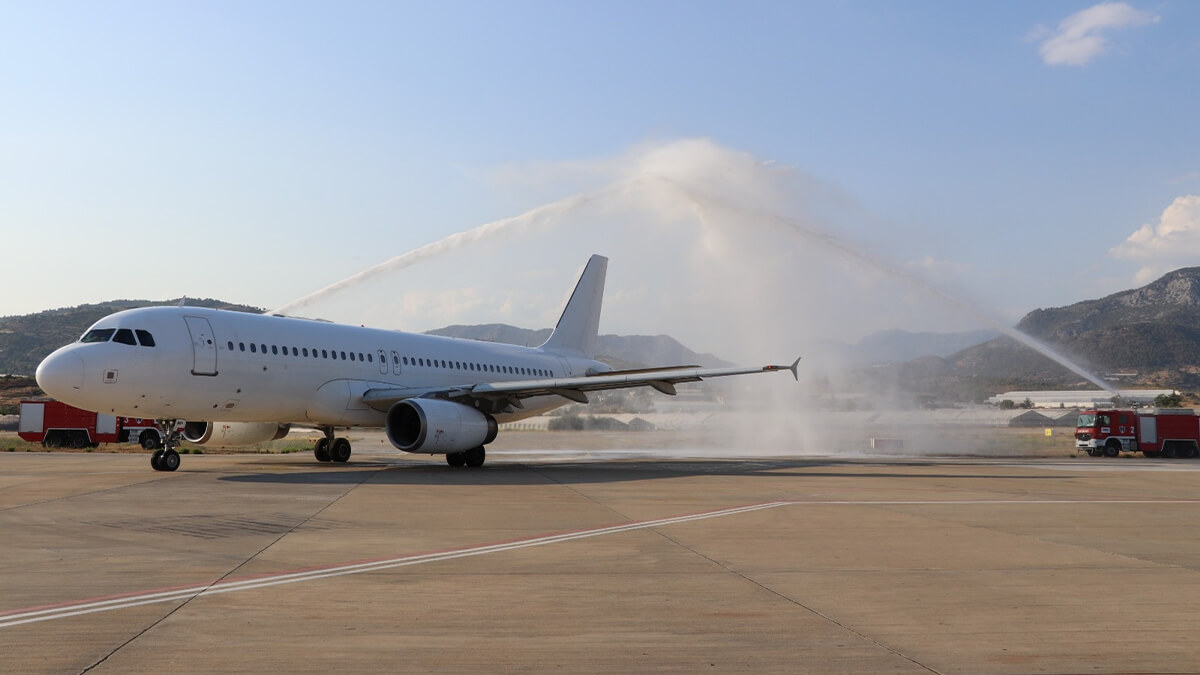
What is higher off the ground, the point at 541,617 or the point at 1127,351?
the point at 1127,351

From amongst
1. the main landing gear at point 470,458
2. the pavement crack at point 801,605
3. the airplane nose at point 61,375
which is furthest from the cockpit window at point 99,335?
the pavement crack at point 801,605

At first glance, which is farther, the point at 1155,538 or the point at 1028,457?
the point at 1028,457

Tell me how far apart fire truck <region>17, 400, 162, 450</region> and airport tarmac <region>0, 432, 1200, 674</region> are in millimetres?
24971

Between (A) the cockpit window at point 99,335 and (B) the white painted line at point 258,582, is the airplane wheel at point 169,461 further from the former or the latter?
(B) the white painted line at point 258,582

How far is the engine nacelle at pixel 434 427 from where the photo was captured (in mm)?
25844

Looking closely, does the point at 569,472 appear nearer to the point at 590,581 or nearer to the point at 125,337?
the point at 125,337

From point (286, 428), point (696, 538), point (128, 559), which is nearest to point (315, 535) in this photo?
point (128, 559)

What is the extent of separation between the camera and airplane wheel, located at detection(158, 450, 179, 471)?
23734 millimetres

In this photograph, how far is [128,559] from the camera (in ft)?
33.0

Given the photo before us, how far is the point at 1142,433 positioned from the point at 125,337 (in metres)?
43.0

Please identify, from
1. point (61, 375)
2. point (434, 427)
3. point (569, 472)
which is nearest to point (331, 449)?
→ point (434, 427)

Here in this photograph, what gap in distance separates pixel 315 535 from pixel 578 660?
23.3 feet

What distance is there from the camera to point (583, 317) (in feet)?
139

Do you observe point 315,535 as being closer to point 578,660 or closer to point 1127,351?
point 578,660
